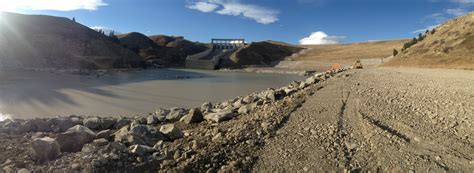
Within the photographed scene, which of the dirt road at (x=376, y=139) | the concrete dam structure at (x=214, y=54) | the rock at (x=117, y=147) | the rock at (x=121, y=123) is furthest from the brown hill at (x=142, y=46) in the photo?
the rock at (x=117, y=147)

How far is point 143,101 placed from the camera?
82.2 ft

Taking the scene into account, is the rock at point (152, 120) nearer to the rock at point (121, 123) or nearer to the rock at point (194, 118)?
the rock at point (121, 123)

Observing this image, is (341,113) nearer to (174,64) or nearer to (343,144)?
(343,144)

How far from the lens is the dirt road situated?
21.2 feet

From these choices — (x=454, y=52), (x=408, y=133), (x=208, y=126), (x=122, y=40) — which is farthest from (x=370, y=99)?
(x=122, y=40)

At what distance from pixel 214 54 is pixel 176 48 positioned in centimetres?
1430

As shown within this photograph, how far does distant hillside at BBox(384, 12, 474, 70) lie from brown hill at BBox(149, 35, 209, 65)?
71.2m

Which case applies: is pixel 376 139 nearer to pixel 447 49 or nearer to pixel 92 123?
pixel 92 123

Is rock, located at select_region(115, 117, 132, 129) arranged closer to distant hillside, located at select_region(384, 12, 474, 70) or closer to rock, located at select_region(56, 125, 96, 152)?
rock, located at select_region(56, 125, 96, 152)

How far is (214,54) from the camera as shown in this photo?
4589 inches

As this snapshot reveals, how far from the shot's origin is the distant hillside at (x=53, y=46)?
64887mm

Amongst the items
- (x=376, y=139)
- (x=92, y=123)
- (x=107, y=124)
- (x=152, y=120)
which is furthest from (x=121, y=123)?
(x=376, y=139)

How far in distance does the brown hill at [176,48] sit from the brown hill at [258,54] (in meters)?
18.1

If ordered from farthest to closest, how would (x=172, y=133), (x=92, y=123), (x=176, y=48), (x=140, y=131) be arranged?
(x=176, y=48) → (x=92, y=123) → (x=172, y=133) → (x=140, y=131)
